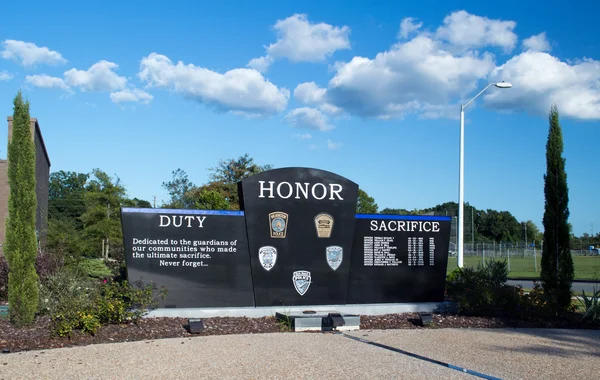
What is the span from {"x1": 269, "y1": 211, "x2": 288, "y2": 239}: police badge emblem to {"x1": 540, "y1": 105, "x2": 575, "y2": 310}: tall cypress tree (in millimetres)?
6878

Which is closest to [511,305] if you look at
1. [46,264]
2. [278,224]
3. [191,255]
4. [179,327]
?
[278,224]

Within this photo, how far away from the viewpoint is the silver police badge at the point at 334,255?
14.6 m

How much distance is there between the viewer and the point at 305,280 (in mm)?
14453

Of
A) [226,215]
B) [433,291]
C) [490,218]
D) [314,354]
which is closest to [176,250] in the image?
[226,215]

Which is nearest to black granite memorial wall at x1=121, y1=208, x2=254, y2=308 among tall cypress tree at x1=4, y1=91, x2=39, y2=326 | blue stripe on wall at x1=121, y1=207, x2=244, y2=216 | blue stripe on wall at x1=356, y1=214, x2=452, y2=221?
blue stripe on wall at x1=121, y1=207, x2=244, y2=216

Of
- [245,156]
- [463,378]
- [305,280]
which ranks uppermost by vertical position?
[245,156]

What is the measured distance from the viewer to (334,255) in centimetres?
1468

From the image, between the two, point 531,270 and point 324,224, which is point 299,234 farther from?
point 531,270

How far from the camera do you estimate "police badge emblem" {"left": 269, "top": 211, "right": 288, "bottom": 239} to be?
14.2 metres

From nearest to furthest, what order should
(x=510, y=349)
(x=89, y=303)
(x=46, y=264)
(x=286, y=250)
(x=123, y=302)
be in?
(x=510, y=349) → (x=89, y=303) → (x=123, y=302) → (x=286, y=250) → (x=46, y=264)

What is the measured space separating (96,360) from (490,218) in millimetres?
114433

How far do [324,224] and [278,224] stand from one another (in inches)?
44.1

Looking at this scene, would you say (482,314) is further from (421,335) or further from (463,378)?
(463,378)

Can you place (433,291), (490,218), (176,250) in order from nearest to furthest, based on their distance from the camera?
(176,250) → (433,291) → (490,218)
